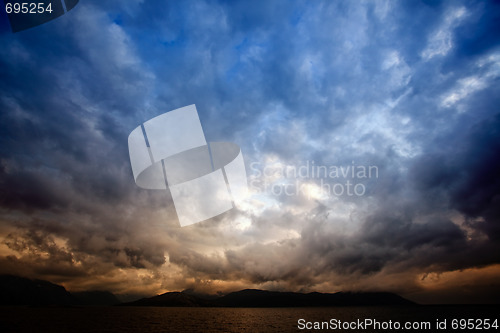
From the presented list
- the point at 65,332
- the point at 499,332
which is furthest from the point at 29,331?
the point at 499,332

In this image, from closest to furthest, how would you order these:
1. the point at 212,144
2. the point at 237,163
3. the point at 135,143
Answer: the point at 135,143, the point at 237,163, the point at 212,144

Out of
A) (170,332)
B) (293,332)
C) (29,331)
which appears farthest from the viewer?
(293,332)

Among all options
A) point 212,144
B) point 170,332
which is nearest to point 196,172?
point 212,144

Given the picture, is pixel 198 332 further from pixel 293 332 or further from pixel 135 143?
pixel 135 143

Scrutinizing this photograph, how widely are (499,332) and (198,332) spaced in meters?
79.9

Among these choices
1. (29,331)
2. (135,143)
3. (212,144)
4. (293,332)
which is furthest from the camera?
(293,332)

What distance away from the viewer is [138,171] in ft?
62.3

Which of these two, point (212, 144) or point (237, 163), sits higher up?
point (212, 144)

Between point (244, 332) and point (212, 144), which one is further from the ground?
point (212, 144)

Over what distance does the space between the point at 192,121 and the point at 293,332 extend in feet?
195

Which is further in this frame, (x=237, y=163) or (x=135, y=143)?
(x=237, y=163)

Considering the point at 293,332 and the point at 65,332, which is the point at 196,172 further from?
the point at 293,332

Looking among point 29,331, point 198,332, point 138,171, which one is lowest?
point 198,332

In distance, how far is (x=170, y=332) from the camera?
5134cm
